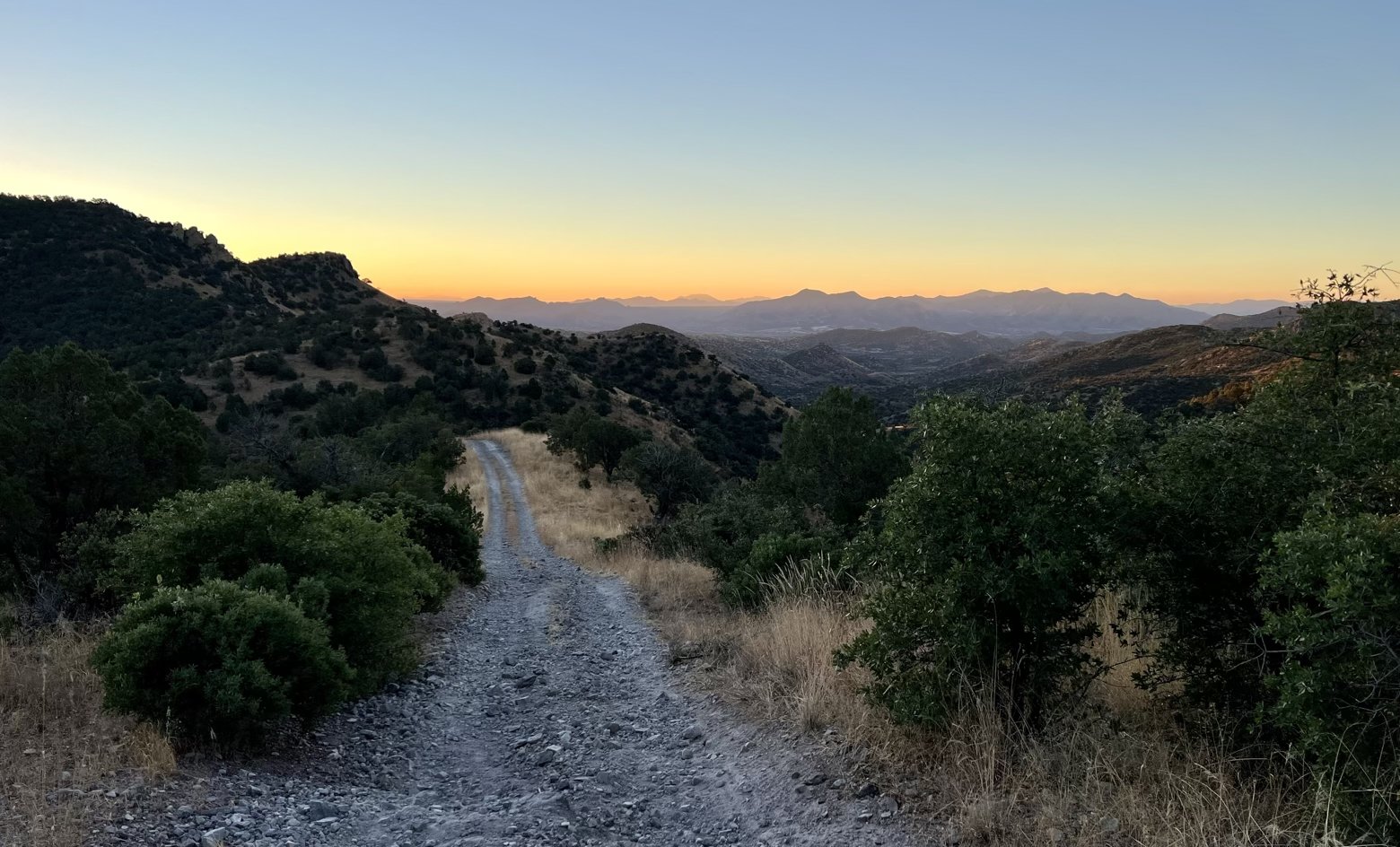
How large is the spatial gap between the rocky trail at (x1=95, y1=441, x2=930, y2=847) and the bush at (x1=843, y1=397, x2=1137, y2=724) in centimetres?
97

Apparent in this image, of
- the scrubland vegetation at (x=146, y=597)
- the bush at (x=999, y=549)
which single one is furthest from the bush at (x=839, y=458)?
the bush at (x=999, y=549)

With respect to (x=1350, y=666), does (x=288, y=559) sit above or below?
below

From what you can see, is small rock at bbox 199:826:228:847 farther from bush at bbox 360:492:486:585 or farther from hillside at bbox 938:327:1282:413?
hillside at bbox 938:327:1282:413

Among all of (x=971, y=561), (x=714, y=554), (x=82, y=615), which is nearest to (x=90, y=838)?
(x=971, y=561)

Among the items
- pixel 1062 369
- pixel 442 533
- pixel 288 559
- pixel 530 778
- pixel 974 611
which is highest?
pixel 1062 369

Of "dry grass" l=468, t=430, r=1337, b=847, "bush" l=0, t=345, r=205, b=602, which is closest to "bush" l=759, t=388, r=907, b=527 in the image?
"dry grass" l=468, t=430, r=1337, b=847

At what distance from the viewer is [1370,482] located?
360cm

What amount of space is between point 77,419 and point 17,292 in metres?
65.9

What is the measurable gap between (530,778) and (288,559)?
10.8 feet

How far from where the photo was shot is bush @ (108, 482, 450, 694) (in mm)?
6934

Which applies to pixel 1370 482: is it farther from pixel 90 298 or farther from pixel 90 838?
pixel 90 298

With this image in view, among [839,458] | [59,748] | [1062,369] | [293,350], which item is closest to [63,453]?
[59,748]

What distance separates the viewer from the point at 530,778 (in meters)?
5.66

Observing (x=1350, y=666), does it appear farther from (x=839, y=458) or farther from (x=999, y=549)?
(x=839, y=458)
